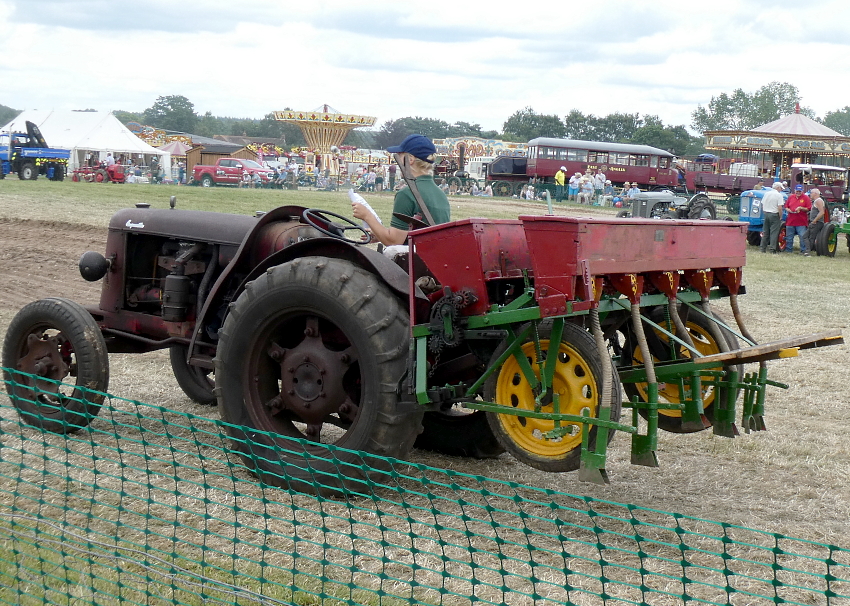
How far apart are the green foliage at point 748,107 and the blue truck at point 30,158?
87365 millimetres

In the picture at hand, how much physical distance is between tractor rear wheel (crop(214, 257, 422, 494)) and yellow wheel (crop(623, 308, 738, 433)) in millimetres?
1263

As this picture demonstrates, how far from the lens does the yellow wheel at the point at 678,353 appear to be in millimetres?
4773

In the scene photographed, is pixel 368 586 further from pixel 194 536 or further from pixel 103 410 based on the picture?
pixel 103 410

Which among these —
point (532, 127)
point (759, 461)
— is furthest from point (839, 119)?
point (759, 461)

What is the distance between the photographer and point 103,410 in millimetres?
6070

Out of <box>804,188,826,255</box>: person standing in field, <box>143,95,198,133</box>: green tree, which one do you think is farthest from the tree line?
<box>804,188,826,255</box>: person standing in field

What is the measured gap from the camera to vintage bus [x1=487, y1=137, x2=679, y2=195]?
4428 centimetres

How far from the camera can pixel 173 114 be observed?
121938mm

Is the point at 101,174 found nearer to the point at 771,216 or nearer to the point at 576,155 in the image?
the point at 576,155

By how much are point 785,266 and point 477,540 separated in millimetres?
15745

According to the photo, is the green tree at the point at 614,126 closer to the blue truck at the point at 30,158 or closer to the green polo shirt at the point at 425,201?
the blue truck at the point at 30,158

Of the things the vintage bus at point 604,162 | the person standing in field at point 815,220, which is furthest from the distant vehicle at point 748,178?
the person standing in field at point 815,220

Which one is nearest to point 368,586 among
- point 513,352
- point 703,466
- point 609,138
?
point 513,352

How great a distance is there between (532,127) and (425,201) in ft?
292
